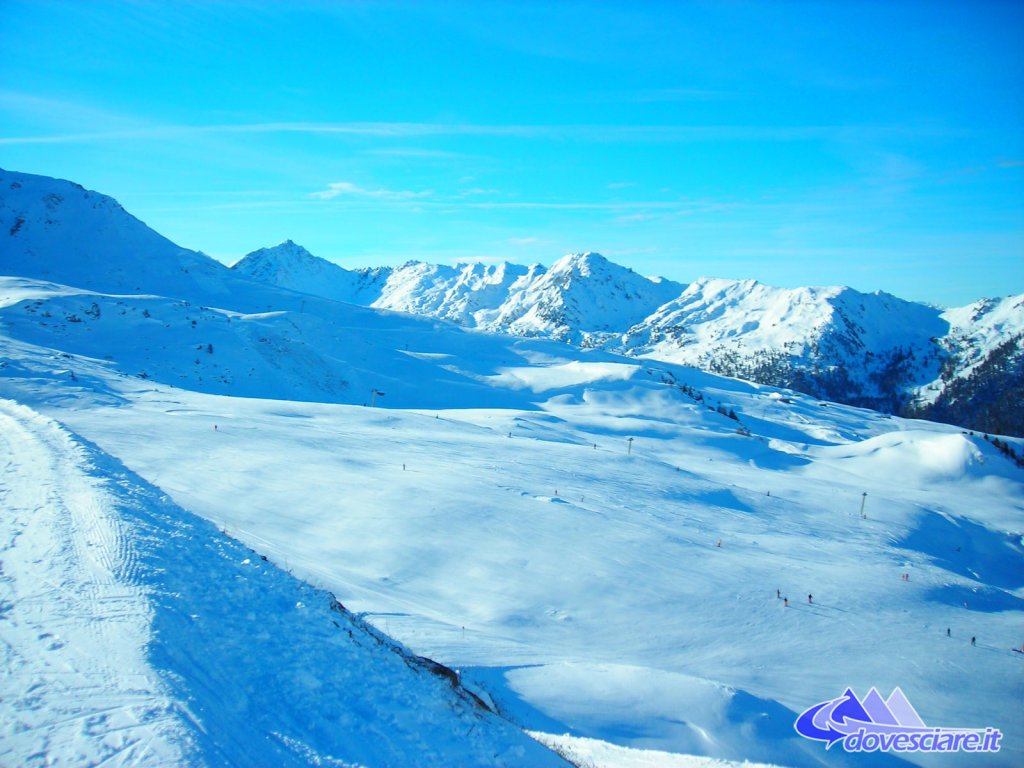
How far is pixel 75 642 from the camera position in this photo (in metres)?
7.63

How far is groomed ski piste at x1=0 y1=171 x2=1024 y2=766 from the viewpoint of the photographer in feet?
25.2

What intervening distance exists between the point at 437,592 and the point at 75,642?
12.4m

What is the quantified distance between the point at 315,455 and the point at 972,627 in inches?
1294

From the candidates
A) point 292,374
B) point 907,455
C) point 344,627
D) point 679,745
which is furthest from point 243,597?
point 907,455
